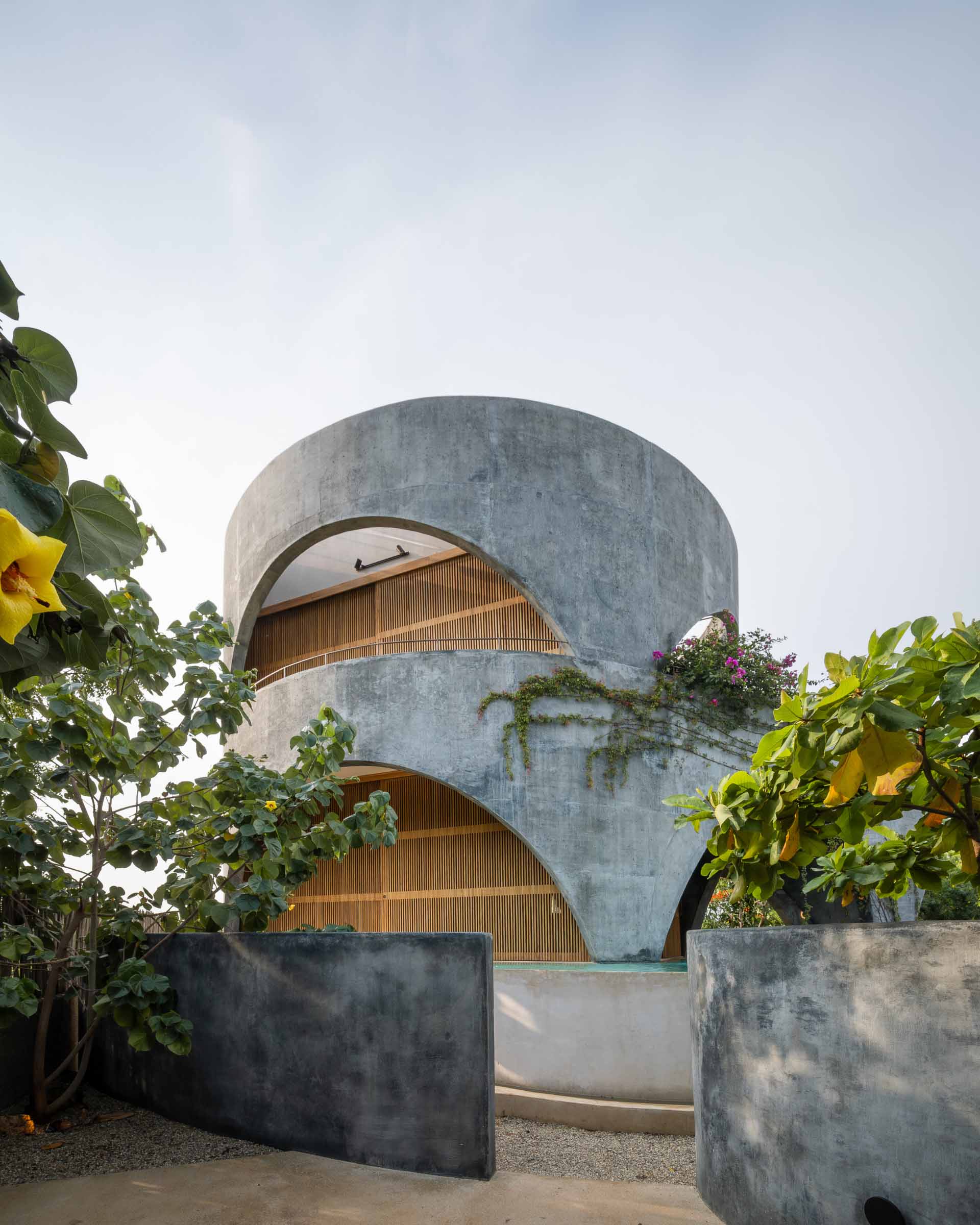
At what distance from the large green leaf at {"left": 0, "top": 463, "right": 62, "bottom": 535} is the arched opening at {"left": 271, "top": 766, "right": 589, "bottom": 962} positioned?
1095cm

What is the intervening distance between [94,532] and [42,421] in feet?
0.75

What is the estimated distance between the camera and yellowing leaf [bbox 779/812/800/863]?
3.38 m

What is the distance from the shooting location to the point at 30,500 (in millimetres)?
1303

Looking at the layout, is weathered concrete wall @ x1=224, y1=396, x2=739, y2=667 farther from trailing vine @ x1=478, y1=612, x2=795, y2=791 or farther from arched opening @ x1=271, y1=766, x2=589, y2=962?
arched opening @ x1=271, y1=766, x2=589, y2=962

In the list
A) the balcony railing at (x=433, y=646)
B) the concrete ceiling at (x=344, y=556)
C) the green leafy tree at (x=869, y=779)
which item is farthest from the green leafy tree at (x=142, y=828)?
the concrete ceiling at (x=344, y=556)

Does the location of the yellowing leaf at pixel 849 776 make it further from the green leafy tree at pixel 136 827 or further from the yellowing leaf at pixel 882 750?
the green leafy tree at pixel 136 827

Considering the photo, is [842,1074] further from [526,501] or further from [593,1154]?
[526,501]

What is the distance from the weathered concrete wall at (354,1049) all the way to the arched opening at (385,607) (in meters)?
6.93

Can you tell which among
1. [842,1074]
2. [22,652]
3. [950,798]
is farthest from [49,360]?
[842,1074]

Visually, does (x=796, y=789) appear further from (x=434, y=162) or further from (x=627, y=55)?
(x=434, y=162)

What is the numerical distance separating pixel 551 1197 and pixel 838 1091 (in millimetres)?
1876

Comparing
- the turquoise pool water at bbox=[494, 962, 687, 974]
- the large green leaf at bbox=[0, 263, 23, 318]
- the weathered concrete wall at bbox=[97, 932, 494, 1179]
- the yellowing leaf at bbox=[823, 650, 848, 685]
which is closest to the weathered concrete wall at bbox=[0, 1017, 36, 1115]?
the weathered concrete wall at bbox=[97, 932, 494, 1179]

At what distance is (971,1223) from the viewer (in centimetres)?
313

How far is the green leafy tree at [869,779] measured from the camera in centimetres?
273
